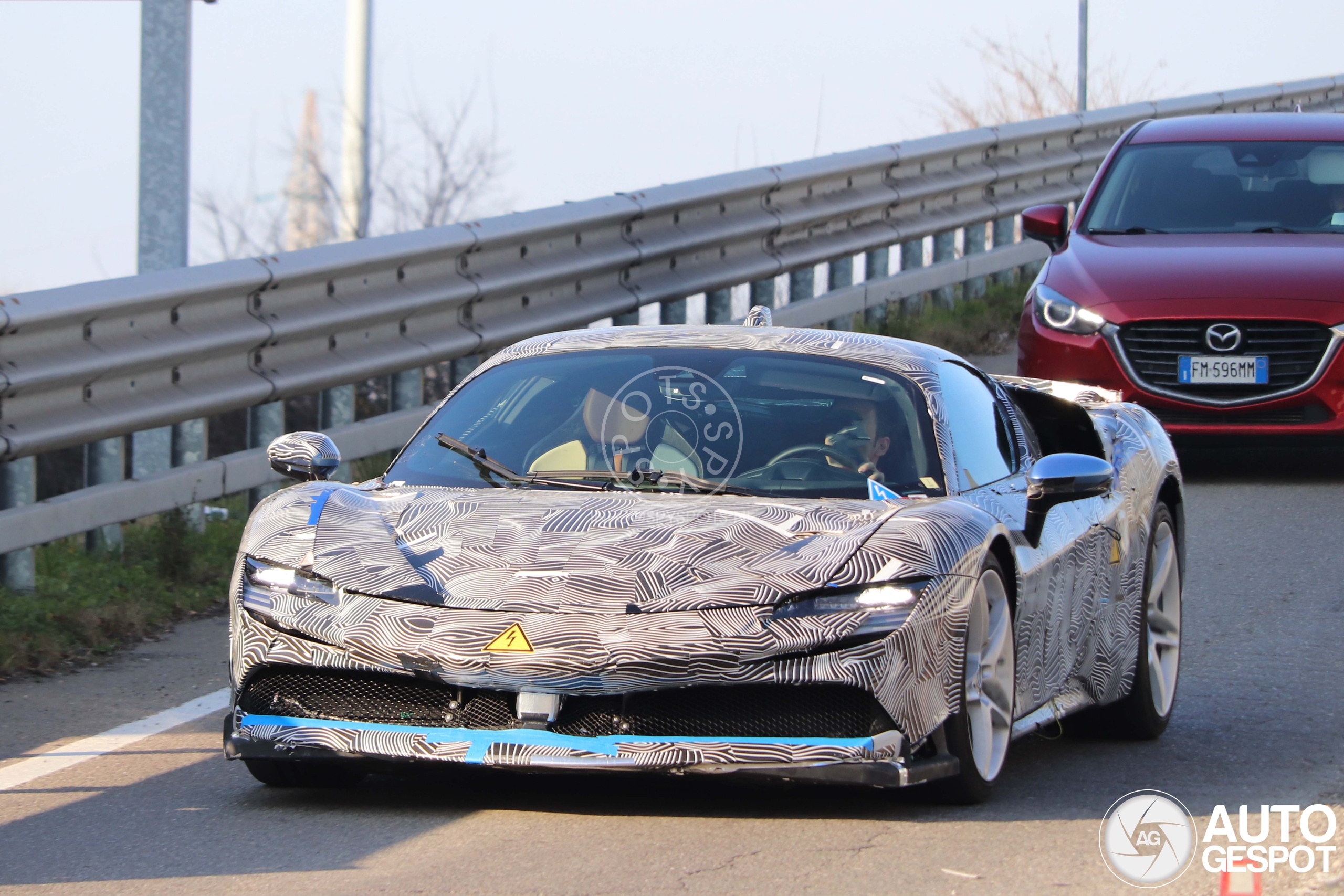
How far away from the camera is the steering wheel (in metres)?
5.72

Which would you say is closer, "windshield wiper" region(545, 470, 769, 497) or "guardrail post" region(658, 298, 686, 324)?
"windshield wiper" region(545, 470, 769, 497)

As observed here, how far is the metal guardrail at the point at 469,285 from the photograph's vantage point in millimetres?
7961

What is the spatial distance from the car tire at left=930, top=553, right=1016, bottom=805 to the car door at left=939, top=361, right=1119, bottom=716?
0.09m

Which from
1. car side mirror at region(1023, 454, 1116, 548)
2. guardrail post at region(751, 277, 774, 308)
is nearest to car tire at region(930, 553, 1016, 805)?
car side mirror at region(1023, 454, 1116, 548)

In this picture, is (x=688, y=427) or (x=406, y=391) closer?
(x=688, y=427)

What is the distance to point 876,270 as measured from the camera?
49.8ft

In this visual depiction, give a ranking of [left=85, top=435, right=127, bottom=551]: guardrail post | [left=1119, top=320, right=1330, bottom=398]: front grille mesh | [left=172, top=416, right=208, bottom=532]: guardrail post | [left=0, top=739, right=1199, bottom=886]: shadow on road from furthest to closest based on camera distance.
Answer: [left=1119, top=320, right=1330, bottom=398]: front grille mesh, [left=172, top=416, right=208, bottom=532]: guardrail post, [left=85, top=435, right=127, bottom=551]: guardrail post, [left=0, top=739, right=1199, bottom=886]: shadow on road

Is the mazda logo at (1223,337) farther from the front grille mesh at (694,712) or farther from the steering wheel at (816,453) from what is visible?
the front grille mesh at (694,712)

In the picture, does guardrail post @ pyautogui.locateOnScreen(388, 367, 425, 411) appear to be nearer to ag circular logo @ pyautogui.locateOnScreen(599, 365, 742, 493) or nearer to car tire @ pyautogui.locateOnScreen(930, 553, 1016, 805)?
ag circular logo @ pyautogui.locateOnScreen(599, 365, 742, 493)

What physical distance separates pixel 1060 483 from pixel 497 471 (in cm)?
155

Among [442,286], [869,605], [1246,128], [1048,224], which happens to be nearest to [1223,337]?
[1048,224]

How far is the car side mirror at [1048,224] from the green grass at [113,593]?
5.18 meters

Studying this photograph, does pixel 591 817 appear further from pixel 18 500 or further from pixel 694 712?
pixel 18 500

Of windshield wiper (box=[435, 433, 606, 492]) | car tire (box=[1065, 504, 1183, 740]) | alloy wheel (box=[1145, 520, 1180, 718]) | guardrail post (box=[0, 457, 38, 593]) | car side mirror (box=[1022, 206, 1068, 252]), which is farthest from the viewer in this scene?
car side mirror (box=[1022, 206, 1068, 252])
